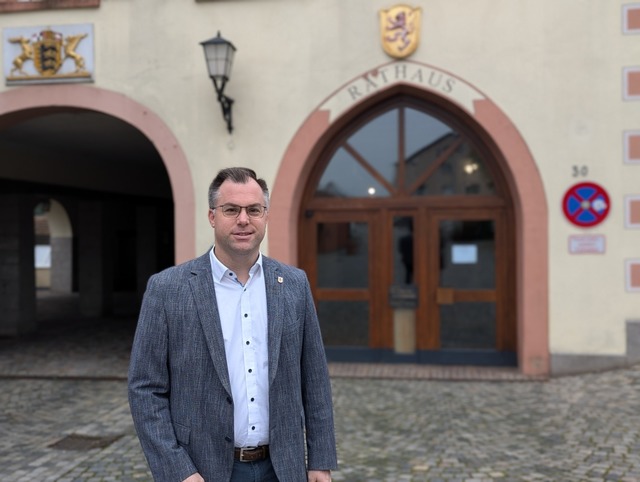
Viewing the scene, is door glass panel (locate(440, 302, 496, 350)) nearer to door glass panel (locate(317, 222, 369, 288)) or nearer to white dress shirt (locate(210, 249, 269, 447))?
door glass panel (locate(317, 222, 369, 288))

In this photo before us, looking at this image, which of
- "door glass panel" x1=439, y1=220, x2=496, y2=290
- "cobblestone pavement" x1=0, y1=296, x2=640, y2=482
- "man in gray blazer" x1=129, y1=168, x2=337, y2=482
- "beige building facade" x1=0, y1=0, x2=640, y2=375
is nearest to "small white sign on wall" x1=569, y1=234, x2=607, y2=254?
"beige building facade" x1=0, y1=0, x2=640, y2=375

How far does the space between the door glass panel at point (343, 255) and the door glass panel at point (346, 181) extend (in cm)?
37

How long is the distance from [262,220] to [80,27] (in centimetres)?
645

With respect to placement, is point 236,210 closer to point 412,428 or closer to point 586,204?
point 412,428

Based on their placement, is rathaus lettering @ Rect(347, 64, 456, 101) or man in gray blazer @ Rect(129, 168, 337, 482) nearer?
man in gray blazer @ Rect(129, 168, 337, 482)

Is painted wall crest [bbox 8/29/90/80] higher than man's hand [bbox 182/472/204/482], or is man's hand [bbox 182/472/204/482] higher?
painted wall crest [bbox 8/29/90/80]

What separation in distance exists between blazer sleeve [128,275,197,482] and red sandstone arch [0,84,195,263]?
5435mm

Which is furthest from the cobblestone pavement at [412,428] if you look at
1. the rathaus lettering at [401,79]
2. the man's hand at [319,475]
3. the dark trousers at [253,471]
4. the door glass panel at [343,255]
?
the rathaus lettering at [401,79]

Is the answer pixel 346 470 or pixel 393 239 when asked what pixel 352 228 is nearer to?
pixel 393 239

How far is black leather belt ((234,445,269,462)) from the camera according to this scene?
2.08 meters

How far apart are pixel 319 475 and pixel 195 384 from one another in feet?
1.82

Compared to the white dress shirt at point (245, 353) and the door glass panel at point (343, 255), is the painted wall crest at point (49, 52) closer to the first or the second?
the door glass panel at point (343, 255)

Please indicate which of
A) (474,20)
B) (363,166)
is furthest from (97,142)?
(474,20)

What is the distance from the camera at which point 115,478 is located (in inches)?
167
